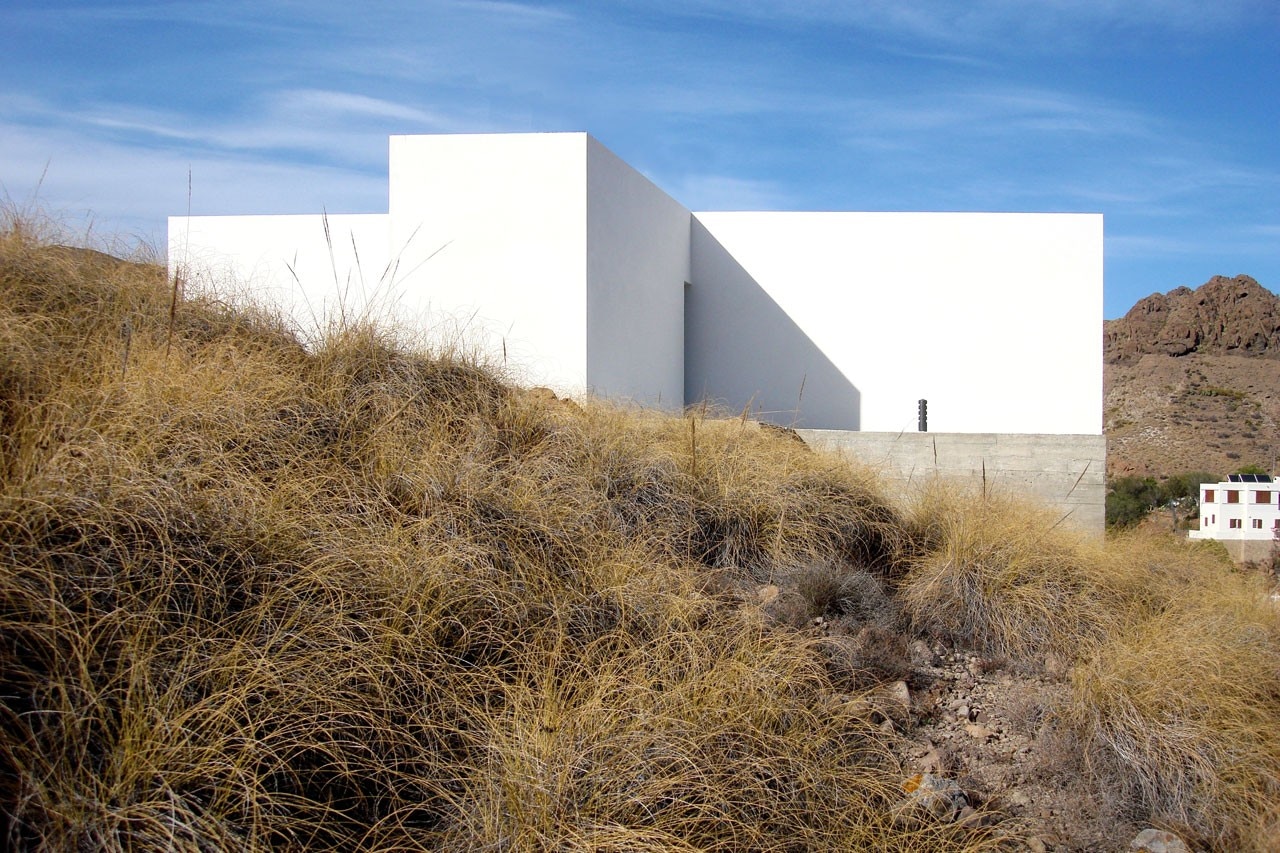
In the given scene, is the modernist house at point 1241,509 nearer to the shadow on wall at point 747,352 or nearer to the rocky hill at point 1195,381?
the rocky hill at point 1195,381

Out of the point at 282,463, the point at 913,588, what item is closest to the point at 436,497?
the point at 282,463

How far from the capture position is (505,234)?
962cm

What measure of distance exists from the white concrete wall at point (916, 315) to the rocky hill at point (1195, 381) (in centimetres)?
1477

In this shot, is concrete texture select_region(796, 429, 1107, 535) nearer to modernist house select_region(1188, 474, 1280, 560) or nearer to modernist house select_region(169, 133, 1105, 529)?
modernist house select_region(169, 133, 1105, 529)

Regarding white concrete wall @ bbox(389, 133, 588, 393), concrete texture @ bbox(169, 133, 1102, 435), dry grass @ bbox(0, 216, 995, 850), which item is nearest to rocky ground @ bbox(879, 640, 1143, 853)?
dry grass @ bbox(0, 216, 995, 850)

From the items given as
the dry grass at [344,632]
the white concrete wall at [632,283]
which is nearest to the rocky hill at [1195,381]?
the white concrete wall at [632,283]

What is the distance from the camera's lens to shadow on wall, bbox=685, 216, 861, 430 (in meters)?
13.6

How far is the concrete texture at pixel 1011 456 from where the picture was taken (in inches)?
344

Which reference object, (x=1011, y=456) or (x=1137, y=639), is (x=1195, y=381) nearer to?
(x=1011, y=456)

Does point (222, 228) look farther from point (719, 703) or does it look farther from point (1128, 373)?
point (1128, 373)

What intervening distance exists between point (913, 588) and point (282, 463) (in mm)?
3135

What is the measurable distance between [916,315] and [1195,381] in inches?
875

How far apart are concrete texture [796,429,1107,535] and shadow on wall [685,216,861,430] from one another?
172 inches

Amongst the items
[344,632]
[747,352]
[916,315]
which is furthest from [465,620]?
[916,315]
